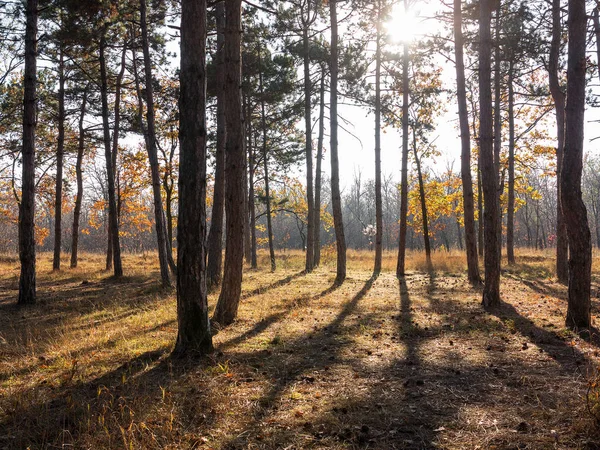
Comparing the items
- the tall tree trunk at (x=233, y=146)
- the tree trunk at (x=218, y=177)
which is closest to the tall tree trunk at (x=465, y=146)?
the tree trunk at (x=218, y=177)

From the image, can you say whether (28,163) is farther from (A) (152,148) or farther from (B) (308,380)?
(B) (308,380)

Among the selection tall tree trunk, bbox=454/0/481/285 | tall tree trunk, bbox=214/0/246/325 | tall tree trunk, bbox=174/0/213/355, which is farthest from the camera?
tall tree trunk, bbox=454/0/481/285

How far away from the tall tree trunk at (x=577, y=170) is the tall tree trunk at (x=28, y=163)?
11.2m

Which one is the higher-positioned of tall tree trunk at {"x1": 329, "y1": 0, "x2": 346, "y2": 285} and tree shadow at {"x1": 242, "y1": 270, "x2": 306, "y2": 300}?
tall tree trunk at {"x1": 329, "y1": 0, "x2": 346, "y2": 285}

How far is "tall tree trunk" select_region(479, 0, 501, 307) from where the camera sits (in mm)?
8633

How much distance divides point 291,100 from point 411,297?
43.8 ft

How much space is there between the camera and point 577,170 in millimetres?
6449

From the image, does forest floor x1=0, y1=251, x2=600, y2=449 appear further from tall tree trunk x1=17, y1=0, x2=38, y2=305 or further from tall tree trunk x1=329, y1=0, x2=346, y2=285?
tall tree trunk x1=329, y1=0, x2=346, y2=285

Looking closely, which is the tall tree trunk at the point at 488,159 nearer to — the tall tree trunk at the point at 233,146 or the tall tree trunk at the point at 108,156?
the tall tree trunk at the point at 233,146

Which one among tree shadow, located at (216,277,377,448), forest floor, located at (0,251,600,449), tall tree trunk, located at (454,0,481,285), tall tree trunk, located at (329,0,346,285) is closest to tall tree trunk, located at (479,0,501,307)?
forest floor, located at (0,251,600,449)

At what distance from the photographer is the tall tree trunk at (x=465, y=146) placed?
37.9 feet

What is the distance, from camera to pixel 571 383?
170 inches

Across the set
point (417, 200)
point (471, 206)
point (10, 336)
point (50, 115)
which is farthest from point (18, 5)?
point (417, 200)

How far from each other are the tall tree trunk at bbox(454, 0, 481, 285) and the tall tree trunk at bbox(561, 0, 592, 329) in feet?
16.1
